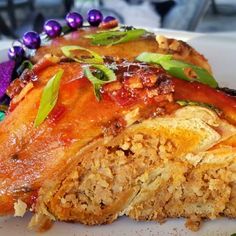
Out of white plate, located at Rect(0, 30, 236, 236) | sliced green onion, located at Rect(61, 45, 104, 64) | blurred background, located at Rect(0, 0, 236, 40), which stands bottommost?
blurred background, located at Rect(0, 0, 236, 40)

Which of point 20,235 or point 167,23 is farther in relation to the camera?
point 167,23

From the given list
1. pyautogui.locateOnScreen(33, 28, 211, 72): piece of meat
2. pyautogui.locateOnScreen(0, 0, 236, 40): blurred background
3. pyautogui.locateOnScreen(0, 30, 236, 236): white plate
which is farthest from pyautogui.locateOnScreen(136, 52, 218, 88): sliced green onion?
pyautogui.locateOnScreen(0, 0, 236, 40): blurred background

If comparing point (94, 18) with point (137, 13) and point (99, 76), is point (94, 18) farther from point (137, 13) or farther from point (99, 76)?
point (137, 13)

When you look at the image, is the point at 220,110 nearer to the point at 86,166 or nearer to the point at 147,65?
the point at 147,65

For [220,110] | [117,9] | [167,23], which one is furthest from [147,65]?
[117,9]

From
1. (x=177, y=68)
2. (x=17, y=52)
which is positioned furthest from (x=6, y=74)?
(x=177, y=68)

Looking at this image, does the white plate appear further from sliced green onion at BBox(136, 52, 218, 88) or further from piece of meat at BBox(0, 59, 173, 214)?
sliced green onion at BBox(136, 52, 218, 88)
